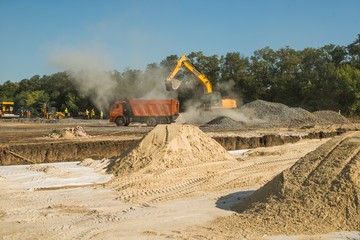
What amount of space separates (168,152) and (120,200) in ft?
9.43

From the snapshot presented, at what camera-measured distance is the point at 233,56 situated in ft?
→ 144

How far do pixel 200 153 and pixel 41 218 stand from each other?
16.6 ft

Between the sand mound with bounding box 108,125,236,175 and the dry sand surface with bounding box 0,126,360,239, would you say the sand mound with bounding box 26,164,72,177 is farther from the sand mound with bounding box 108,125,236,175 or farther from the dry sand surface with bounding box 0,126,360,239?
the sand mound with bounding box 108,125,236,175

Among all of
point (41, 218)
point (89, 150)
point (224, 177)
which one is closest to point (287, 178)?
point (224, 177)

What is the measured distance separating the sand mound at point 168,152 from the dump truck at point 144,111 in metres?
14.7

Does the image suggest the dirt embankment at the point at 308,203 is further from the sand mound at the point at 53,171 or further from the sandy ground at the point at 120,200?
the sand mound at the point at 53,171

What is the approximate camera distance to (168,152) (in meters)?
8.73

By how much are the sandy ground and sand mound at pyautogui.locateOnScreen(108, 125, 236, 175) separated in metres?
0.40

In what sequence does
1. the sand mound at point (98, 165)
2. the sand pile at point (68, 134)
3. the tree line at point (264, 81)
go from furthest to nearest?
1. the tree line at point (264, 81)
2. the sand pile at point (68, 134)
3. the sand mound at point (98, 165)

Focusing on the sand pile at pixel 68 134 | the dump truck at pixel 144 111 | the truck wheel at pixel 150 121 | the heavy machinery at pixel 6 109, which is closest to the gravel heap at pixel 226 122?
the dump truck at pixel 144 111

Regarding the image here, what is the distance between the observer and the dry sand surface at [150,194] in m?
4.36

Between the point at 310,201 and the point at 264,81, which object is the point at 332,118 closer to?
the point at 264,81

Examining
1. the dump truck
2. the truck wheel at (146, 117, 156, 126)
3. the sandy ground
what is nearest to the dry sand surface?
the sandy ground

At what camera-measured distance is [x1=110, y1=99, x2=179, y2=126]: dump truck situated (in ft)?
79.7
